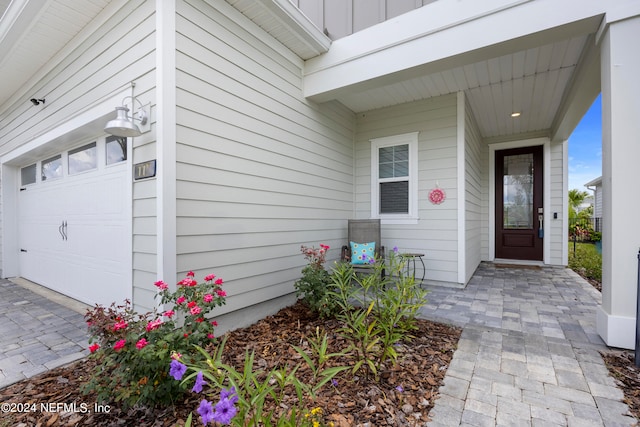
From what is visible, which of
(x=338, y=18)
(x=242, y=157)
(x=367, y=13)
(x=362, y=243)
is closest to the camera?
(x=242, y=157)

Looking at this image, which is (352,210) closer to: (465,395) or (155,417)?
(465,395)

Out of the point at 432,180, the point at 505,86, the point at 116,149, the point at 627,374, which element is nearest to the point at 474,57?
the point at 505,86

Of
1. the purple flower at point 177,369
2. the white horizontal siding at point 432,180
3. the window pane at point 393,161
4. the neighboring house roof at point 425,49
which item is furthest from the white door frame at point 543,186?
the purple flower at point 177,369

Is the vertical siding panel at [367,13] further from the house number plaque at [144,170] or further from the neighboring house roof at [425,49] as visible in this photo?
the house number plaque at [144,170]

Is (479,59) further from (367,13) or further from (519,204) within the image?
(519,204)

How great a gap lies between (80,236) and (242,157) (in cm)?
239

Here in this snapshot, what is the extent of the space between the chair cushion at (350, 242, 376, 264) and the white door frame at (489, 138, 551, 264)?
362 centimetres

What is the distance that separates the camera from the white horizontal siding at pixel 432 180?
4223mm

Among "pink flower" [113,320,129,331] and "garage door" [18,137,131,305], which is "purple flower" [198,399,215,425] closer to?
"pink flower" [113,320,129,331]

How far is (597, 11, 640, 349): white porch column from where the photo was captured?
223cm

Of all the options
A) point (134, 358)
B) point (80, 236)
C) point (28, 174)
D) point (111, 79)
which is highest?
point (111, 79)

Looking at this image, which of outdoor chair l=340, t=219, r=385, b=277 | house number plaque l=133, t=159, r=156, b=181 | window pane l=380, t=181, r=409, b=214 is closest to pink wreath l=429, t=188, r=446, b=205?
window pane l=380, t=181, r=409, b=214

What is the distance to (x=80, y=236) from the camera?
3.49 metres

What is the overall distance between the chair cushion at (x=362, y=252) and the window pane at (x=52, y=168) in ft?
14.4
